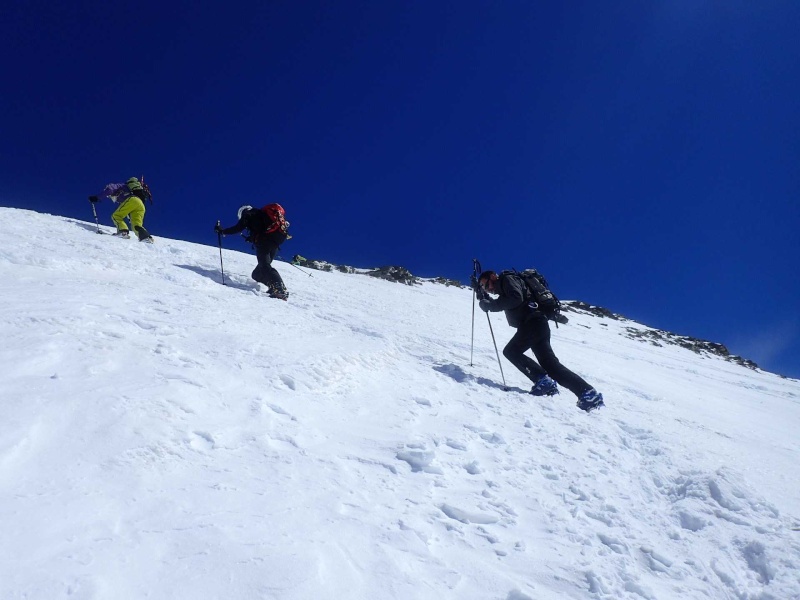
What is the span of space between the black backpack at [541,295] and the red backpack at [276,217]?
5.75 m

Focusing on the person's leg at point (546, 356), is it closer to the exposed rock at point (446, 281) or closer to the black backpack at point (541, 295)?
the black backpack at point (541, 295)

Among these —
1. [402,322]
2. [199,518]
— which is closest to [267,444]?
[199,518]

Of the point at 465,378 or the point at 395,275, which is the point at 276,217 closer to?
the point at 465,378

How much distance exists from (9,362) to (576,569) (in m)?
4.29

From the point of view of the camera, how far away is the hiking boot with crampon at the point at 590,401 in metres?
5.92

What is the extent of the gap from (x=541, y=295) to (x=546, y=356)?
917 millimetres

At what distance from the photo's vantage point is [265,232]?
403 inches

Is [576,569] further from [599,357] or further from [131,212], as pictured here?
[131,212]

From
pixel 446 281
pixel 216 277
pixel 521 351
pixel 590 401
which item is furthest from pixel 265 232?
pixel 446 281

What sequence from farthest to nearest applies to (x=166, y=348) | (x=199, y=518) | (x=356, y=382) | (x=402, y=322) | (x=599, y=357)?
(x=599, y=357) → (x=402, y=322) → (x=356, y=382) → (x=166, y=348) → (x=199, y=518)

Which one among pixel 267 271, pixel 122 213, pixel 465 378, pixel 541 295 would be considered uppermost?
pixel 122 213

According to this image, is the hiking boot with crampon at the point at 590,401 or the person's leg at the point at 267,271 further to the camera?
the person's leg at the point at 267,271

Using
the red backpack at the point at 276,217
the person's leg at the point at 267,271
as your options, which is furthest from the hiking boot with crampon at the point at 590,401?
the red backpack at the point at 276,217

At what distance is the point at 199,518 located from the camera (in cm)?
239
